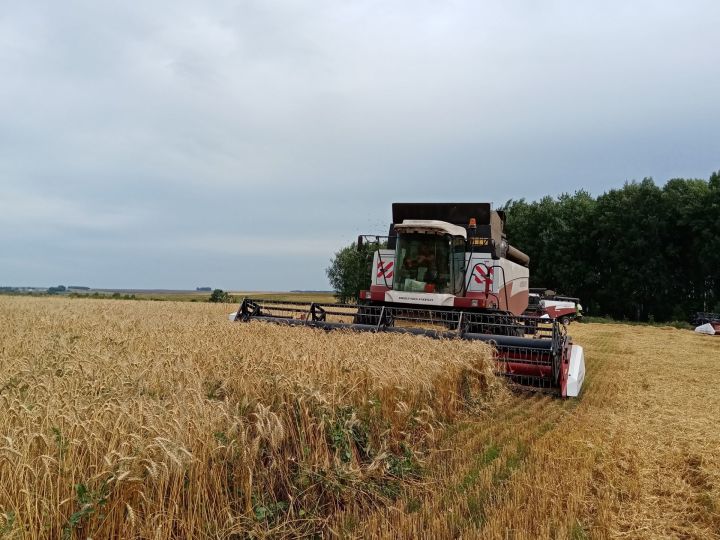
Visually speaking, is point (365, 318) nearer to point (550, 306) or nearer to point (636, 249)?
point (550, 306)

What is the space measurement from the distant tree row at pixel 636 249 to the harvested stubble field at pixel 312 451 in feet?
90.8

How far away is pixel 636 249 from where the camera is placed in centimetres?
3089

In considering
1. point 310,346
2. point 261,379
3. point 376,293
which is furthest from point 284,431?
point 376,293

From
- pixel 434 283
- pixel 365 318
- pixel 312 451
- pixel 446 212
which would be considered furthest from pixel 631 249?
pixel 312 451

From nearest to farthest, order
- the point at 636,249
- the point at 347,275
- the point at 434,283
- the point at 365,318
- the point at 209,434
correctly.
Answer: the point at 209,434 < the point at 365,318 < the point at 434,283 < the point at 636,249 < the point at 347,275

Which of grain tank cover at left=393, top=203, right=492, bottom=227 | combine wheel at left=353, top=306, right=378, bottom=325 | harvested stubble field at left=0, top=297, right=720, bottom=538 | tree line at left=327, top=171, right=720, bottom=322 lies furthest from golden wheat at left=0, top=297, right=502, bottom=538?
tree line at left=327, top=171, right=720, bottom=322

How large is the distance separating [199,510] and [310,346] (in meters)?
2.80

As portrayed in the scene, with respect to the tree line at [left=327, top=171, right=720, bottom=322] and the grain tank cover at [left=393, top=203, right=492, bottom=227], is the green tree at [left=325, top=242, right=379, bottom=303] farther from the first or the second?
the grain tank cover at [left=393, top=203, right=492, bottom=227]

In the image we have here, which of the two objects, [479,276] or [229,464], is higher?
[479,276]

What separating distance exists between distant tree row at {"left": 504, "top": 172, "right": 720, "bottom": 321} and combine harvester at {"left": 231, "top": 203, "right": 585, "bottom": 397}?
22.6 metres

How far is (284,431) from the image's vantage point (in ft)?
11.0

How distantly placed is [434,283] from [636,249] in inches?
1026

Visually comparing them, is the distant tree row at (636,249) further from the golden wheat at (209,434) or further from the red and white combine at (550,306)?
the golden wheat at (209,434)

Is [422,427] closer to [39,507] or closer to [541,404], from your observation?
[541,404]
